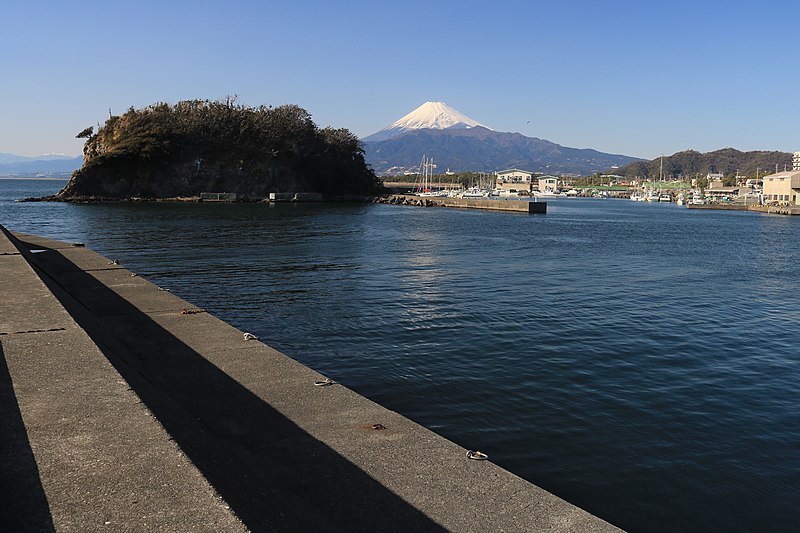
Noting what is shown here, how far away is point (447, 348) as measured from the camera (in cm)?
1516

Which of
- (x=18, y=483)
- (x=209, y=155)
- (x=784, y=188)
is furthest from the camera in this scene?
(x=209, y=155)

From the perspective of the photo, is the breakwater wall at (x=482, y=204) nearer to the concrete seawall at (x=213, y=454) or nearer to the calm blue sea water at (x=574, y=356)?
the calm blue sea water at (x=574, y=356)

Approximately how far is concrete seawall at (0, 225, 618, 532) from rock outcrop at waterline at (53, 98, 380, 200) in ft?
404

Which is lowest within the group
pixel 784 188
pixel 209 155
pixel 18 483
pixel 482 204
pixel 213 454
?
pixel 213 454

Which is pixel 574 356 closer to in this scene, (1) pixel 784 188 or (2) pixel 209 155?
(2) pixel 209 155

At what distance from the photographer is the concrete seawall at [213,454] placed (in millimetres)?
4082

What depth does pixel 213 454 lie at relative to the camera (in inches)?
215

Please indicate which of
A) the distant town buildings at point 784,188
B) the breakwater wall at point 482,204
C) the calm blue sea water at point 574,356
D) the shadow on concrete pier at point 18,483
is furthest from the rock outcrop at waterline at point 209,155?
the shadow on concrete pier at point 18,483

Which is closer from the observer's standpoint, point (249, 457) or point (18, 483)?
point (18, 483)

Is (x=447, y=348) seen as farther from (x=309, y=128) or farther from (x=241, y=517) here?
(x=309, y=128)

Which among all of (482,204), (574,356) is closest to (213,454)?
(574,356)

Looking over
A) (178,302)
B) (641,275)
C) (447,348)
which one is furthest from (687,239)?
(178,302)

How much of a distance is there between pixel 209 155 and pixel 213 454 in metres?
138

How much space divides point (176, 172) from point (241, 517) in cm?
13604
